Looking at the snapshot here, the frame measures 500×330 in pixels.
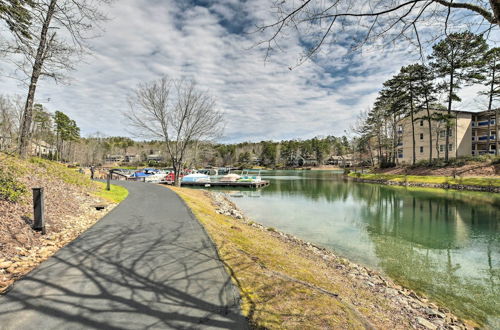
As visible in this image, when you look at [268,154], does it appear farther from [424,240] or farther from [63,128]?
[424,240]

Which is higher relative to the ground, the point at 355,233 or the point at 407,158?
the point at 407,158

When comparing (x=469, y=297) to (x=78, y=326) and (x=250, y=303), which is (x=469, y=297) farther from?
(x=78, y=326)

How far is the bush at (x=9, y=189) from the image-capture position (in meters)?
6.26

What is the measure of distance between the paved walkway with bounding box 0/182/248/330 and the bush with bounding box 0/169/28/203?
2577mm

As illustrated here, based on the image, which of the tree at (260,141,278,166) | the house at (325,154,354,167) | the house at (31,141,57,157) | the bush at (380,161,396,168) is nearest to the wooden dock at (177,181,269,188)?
the bush at (380,161,396,168)

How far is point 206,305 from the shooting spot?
3.19 metres

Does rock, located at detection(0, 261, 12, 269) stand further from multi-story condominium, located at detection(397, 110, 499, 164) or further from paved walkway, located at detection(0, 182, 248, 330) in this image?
multi-story condominium, located at detection(397, 110, 499, 164)

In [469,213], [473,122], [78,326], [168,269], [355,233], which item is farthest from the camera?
[473,122]

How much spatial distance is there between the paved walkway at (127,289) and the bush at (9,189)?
8.46 ft

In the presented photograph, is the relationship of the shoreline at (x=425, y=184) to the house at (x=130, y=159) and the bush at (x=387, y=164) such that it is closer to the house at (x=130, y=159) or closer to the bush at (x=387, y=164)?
the bush at (x=387, y=164)

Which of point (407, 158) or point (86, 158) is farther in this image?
point (86, 158)

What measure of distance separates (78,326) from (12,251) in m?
3.26

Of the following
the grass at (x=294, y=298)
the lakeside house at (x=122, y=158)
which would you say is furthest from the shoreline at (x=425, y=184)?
the lakeside house at (x=122, y=158)

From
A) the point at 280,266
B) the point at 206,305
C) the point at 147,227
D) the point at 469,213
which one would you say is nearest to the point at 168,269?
the point at 206,305
